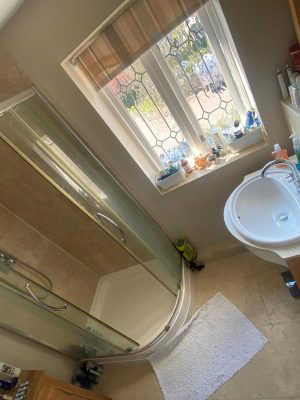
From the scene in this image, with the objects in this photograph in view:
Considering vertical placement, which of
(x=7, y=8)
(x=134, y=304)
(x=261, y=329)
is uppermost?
(x=7, y=8)

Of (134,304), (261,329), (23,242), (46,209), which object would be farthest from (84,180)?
(261,329)

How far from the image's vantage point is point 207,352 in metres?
1.78

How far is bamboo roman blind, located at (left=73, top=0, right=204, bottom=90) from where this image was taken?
4.33ft

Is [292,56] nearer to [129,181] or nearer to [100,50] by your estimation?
[100,50]

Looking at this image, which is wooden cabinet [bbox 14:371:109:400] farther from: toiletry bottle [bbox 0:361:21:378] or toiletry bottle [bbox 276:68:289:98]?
toiletry bottle [bbox 276:68:289:98]

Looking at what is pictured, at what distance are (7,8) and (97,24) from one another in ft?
1.38

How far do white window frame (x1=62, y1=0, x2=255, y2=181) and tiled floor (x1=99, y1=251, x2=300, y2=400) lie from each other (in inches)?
37.8

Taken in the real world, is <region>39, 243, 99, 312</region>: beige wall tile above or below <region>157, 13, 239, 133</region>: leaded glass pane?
below

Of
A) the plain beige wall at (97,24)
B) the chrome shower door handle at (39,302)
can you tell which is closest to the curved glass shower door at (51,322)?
the chrome shower door handle at (39,302)

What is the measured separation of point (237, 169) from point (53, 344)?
177cm

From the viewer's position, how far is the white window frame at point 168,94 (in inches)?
57.9

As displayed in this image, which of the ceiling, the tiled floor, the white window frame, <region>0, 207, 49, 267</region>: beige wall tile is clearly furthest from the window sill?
the ceiling

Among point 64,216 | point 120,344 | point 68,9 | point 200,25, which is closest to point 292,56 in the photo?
point 200,25

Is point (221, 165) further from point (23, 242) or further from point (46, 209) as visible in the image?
point (23, 242)
